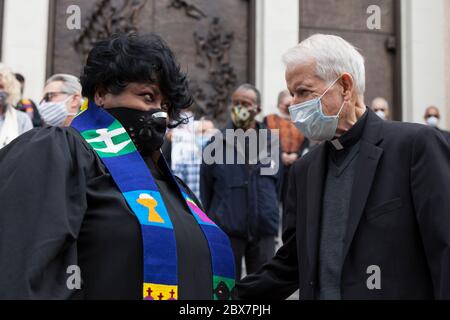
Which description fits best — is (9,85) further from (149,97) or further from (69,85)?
(149,97)

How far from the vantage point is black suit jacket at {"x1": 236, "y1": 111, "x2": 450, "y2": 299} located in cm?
304

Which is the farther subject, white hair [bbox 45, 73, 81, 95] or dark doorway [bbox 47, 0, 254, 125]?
dark doorway [bbox 47, 0, 254, 125]

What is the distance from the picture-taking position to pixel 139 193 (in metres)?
3.02

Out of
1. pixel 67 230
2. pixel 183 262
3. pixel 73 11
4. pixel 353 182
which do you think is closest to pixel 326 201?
pixel 353 182

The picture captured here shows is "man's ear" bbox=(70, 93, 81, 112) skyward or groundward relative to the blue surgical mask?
skyward

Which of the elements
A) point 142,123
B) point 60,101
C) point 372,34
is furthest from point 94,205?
point 372,34

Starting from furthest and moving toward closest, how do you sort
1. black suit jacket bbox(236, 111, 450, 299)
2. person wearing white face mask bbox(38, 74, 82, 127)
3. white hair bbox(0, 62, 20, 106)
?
1. white hair bbox(0, 62, 20, 106)
2. person wearing white face mask bbox(38, 74, 82, 127)
3. black suit jacket bbox(236, 111, 450, 299)

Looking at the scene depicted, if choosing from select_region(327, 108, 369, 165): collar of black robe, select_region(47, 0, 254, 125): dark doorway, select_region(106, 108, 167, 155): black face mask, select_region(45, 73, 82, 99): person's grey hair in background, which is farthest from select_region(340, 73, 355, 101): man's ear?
select_region(47, 0, 254, 125): dark doorway

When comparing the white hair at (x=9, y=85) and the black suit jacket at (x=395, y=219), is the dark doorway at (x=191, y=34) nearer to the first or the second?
the white hair at (x=9, y=85)

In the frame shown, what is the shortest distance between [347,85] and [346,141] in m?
0.26

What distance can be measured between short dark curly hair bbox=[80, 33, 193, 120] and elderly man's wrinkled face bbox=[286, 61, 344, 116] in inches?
21.6

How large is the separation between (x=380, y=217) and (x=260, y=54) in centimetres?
842

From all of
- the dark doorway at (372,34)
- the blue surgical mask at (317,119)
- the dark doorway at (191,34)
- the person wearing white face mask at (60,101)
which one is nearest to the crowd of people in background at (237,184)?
the person wearing white face mask at (60,101)

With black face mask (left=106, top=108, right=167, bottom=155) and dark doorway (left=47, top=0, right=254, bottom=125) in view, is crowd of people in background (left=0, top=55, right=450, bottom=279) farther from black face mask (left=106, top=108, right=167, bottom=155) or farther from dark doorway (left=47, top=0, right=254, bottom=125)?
dark doorway (left=47, top=0, right=254, bottom=125)
